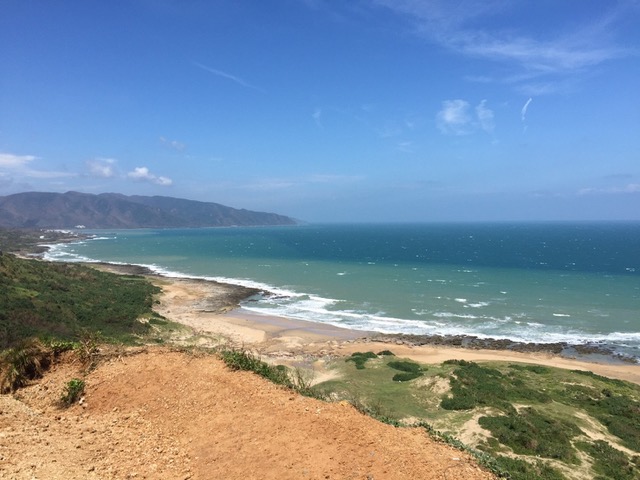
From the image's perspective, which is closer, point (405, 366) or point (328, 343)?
point (405, 366)

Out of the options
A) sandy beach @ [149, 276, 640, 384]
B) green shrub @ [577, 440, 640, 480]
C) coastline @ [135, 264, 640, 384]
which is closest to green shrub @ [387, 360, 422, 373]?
coastline @ [135, 264, 640, 384]

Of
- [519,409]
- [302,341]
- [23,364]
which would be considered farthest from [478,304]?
[23,364]

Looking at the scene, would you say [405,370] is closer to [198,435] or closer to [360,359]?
[360,359]

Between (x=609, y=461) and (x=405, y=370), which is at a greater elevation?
(x=609, y=461)

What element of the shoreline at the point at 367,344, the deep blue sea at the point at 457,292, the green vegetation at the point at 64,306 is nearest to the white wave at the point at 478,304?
the deep blue sea at the point at 457,292

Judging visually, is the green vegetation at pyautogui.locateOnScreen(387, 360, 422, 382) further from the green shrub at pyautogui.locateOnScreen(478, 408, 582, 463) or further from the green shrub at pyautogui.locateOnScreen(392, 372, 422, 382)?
the green shrub at pyautogui.locateOnScreen(478, 408, 582, 463)

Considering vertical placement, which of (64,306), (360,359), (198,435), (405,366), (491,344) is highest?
(198,435)

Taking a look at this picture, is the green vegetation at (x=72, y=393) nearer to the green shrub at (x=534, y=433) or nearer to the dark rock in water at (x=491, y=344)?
the green shrub at (x=534, y=433)

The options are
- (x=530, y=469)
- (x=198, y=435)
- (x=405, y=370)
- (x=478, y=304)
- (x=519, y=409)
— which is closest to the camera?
(x=198, y=435)
